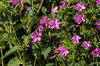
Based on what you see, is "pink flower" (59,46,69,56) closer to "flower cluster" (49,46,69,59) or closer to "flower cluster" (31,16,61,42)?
"flower cluster" (49,46,69,59)

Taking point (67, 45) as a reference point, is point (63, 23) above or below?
above

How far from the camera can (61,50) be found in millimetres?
1531

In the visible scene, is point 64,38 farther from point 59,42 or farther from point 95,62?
point 95,62

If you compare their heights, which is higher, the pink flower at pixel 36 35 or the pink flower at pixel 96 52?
the pink flower at pixel 36 35

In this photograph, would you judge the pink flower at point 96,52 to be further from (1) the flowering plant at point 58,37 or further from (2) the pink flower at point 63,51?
(2) the pink flower at point 63,51

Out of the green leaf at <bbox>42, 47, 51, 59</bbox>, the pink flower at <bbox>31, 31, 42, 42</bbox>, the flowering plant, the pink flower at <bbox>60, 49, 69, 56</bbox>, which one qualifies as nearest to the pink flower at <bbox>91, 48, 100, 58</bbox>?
the flowering plant

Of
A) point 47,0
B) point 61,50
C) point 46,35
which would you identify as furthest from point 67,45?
point 47,0

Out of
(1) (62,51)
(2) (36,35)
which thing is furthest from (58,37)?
(2) (36,35)

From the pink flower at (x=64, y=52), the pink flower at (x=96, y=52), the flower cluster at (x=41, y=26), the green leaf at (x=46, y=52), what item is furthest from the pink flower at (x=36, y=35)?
the pink flower at (x=96, y=52)

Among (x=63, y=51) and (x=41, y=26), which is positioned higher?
(x=41, y=26)

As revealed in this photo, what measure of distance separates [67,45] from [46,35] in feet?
0.69

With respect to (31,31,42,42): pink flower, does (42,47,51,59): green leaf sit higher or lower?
lower

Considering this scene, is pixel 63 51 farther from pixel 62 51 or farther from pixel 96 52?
pixel 96 52

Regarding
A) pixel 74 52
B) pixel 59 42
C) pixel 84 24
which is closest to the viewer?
pixel 74 52
